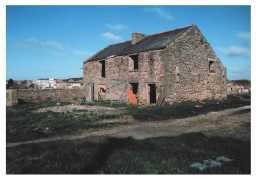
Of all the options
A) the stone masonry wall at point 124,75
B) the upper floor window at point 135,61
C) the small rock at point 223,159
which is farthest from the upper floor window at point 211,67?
the small rock at point 223,159

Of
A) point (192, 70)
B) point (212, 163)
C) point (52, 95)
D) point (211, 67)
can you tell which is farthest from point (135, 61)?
point (212, 163)

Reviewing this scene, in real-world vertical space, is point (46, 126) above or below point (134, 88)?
below

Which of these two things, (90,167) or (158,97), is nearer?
(90,167)

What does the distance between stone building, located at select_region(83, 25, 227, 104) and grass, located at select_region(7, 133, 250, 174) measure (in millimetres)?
11805

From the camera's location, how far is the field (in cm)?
613

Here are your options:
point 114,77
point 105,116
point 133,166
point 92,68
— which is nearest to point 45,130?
point 105,116

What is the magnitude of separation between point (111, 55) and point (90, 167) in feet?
68.3

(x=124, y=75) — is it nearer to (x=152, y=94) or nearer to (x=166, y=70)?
(x=152, y=94)

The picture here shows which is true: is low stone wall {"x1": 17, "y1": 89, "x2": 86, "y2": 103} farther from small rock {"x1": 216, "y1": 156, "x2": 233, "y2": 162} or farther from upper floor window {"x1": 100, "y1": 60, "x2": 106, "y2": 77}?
small rock {"x1": 216, "y1": 156, "x2": 233, "y2": 162}

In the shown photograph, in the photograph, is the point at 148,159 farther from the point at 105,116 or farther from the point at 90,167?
the point at 105,116

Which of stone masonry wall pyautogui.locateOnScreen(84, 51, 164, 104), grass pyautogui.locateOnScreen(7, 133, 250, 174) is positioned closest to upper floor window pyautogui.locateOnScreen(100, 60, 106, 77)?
stone masonry wall pyautogui.locateOnScreen(84, 51, 164, 104)

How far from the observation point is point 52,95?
83.1 feet

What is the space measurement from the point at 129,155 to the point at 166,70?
45.1 ft
